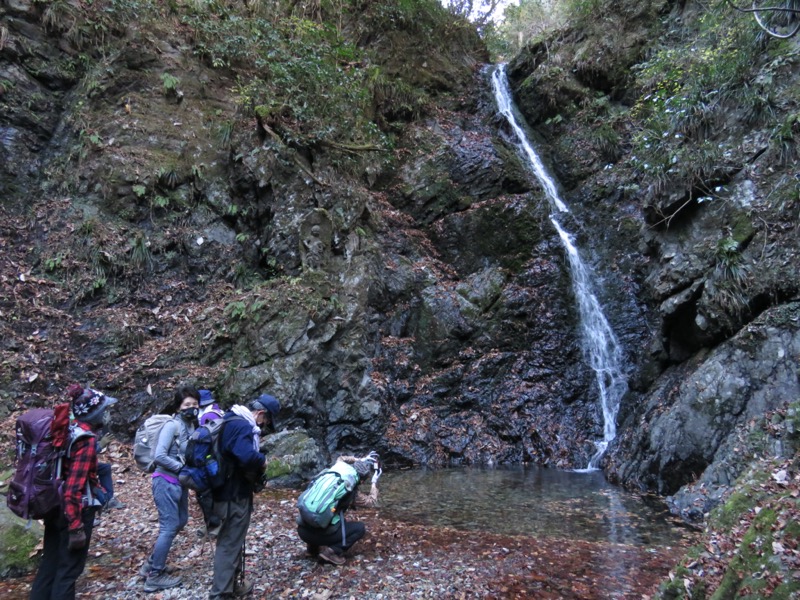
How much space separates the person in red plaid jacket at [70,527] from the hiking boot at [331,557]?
1.97 m

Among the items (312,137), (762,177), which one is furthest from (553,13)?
(762,177)

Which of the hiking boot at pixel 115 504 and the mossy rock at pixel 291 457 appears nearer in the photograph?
the hiking boot at pixel 115 504

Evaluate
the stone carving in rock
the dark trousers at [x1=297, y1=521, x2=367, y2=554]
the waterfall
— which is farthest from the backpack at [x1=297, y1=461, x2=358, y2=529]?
the waterfall

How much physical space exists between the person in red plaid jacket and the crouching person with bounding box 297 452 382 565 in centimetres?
162

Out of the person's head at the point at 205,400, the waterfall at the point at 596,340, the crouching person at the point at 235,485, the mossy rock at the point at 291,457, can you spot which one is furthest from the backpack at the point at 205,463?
the waterfall at the point at 596,340

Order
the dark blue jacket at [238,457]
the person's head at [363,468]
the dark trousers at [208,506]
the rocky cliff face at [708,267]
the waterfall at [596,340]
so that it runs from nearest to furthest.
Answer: the dark blue jacket at [238,457] → the dark trousers at [208,506] → the person's head at [363,468] → the rocky cliff face at [708,267] → the waterfall at [596,340]

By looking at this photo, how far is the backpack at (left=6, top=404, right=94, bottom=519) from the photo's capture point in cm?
303

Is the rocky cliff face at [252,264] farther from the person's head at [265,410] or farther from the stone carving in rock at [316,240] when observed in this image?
the person's head at [265,410]

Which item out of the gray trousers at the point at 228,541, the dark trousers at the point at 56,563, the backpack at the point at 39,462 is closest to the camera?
the backpack at the point at 39,462

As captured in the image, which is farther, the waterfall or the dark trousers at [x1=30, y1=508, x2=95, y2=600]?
the waterfall

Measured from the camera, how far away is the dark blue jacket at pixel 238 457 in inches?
139

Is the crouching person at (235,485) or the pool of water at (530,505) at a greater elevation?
the crouching person at (235,485)

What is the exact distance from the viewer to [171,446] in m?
4.27

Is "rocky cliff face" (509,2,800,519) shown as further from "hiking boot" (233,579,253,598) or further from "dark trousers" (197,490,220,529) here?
"dark trousers" (197,490,220,529)
